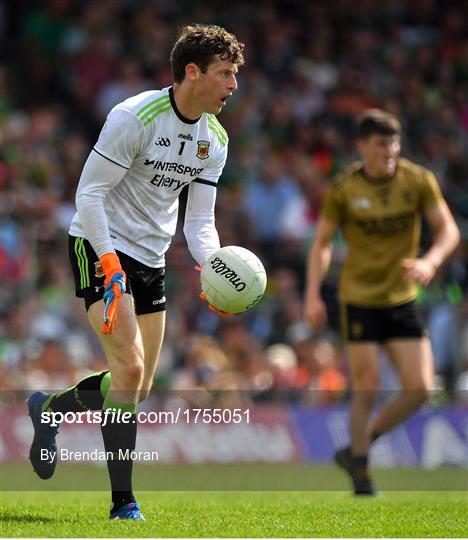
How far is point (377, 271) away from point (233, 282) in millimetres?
2881

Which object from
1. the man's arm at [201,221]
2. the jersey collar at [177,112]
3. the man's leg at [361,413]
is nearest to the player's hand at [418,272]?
the man's leg at [361,413]

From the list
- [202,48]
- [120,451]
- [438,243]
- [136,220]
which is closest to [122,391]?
[120,451]

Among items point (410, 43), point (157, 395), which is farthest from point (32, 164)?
point (410, 43)

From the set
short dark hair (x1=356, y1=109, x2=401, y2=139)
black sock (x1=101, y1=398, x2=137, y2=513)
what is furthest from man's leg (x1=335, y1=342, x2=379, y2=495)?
black sock (x1=101, y1=398, x2=137, y2=513)

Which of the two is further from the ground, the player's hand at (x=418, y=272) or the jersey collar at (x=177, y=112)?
the jersey collar at (x=177, y=112)

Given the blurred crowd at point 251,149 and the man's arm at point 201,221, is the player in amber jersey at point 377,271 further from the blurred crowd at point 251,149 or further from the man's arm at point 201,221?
the blurred crowd at point 251,149

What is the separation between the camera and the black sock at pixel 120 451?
7.15 m

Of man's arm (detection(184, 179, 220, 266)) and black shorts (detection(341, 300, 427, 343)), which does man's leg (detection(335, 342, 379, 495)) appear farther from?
man's arm (detection(184, 179, 220, 266))

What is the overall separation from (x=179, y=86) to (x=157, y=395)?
298 inches

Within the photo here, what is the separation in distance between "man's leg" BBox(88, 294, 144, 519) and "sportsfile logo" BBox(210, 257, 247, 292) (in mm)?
573

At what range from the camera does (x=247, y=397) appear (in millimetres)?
14898

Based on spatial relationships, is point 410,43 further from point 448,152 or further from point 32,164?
point 32,164

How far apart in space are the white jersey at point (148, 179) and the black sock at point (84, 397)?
0.79 meters

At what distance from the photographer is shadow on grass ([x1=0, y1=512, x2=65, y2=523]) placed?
7121mm
